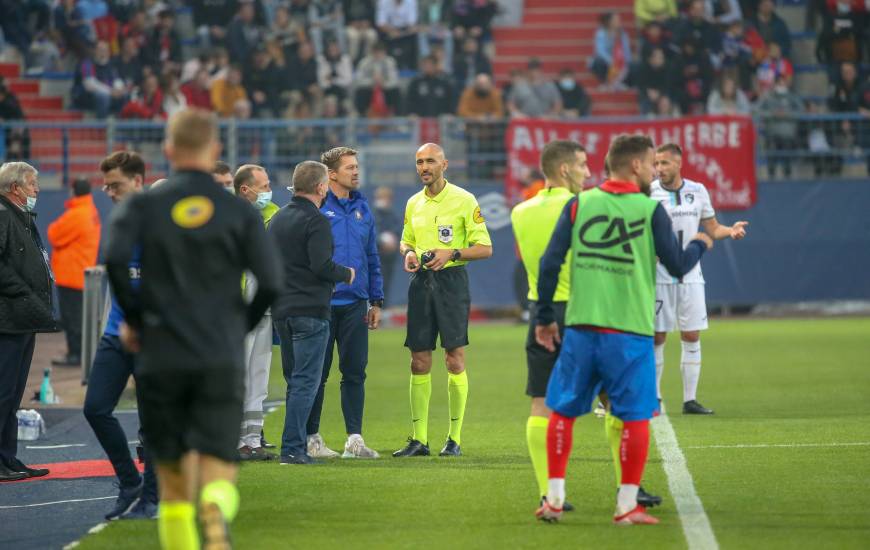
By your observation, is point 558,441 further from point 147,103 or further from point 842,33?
point 842,33

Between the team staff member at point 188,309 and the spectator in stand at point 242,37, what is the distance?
74.6 feet

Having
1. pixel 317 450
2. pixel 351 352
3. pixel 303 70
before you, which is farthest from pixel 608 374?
pixel 303 70

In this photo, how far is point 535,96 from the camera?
90.0 feet

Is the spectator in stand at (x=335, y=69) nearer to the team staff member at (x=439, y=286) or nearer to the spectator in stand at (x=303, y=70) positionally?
the spectator in stand at (x=303, y=70)

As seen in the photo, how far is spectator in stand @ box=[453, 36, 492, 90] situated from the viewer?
93.3 ft

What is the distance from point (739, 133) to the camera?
2505 cm

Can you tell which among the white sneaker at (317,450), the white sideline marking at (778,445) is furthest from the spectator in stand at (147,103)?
the white sideline marking at (778,445)

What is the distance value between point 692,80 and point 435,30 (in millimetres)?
5511

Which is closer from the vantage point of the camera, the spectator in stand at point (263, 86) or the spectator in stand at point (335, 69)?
the spectator in stand at point (263, 86)

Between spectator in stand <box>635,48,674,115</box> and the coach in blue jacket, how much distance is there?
17.5m

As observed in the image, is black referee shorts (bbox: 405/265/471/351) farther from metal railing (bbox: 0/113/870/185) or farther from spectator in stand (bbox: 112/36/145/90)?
spectator in stand (bbox: 112/36/145/90)

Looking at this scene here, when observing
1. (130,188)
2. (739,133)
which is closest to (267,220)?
(130,188)

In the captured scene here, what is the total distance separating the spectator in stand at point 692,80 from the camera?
27469 millimetres

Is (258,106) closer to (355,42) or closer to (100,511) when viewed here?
(355,42)
